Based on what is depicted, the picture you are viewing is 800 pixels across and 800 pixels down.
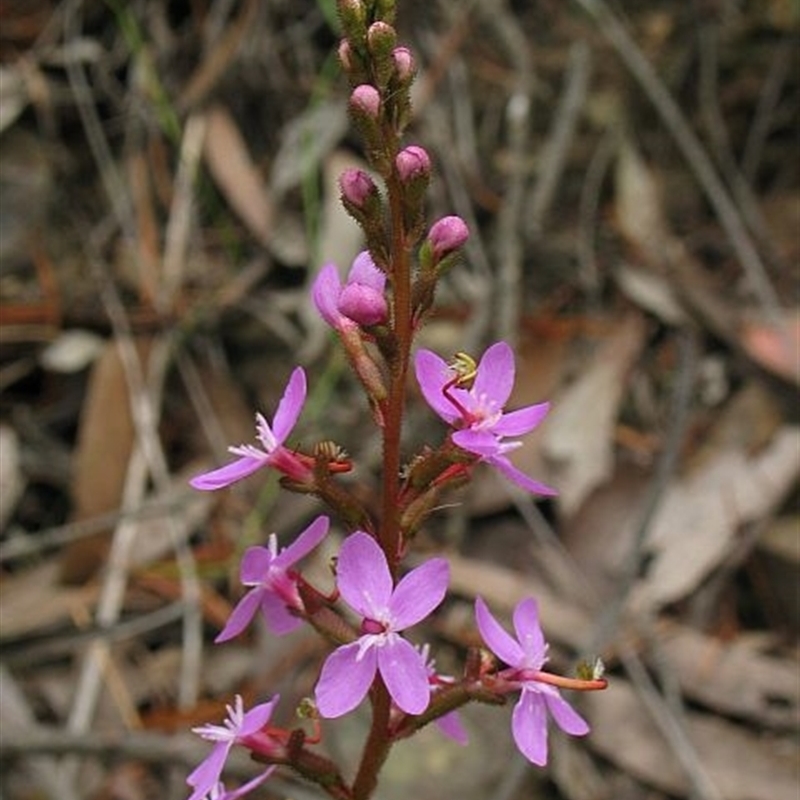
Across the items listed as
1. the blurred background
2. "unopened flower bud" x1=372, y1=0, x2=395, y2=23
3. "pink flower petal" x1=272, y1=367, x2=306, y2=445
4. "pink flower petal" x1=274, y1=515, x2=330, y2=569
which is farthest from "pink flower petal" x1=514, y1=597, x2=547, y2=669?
the blurred background

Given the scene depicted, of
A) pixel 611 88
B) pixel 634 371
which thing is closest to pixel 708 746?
pixel 634 371

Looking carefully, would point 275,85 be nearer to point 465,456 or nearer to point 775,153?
point 775,153

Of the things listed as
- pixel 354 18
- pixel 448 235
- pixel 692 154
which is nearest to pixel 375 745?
pixel 448 235

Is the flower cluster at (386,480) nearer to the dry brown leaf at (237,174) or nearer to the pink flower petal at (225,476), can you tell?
the pink flower petal at (225,476)

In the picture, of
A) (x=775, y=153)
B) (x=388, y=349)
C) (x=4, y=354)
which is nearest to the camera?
(x=388, y=349)

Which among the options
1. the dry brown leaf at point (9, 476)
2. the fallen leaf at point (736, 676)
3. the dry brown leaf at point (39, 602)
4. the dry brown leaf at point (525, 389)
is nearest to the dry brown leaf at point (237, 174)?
the dry brown leaf at point (525, 389)
